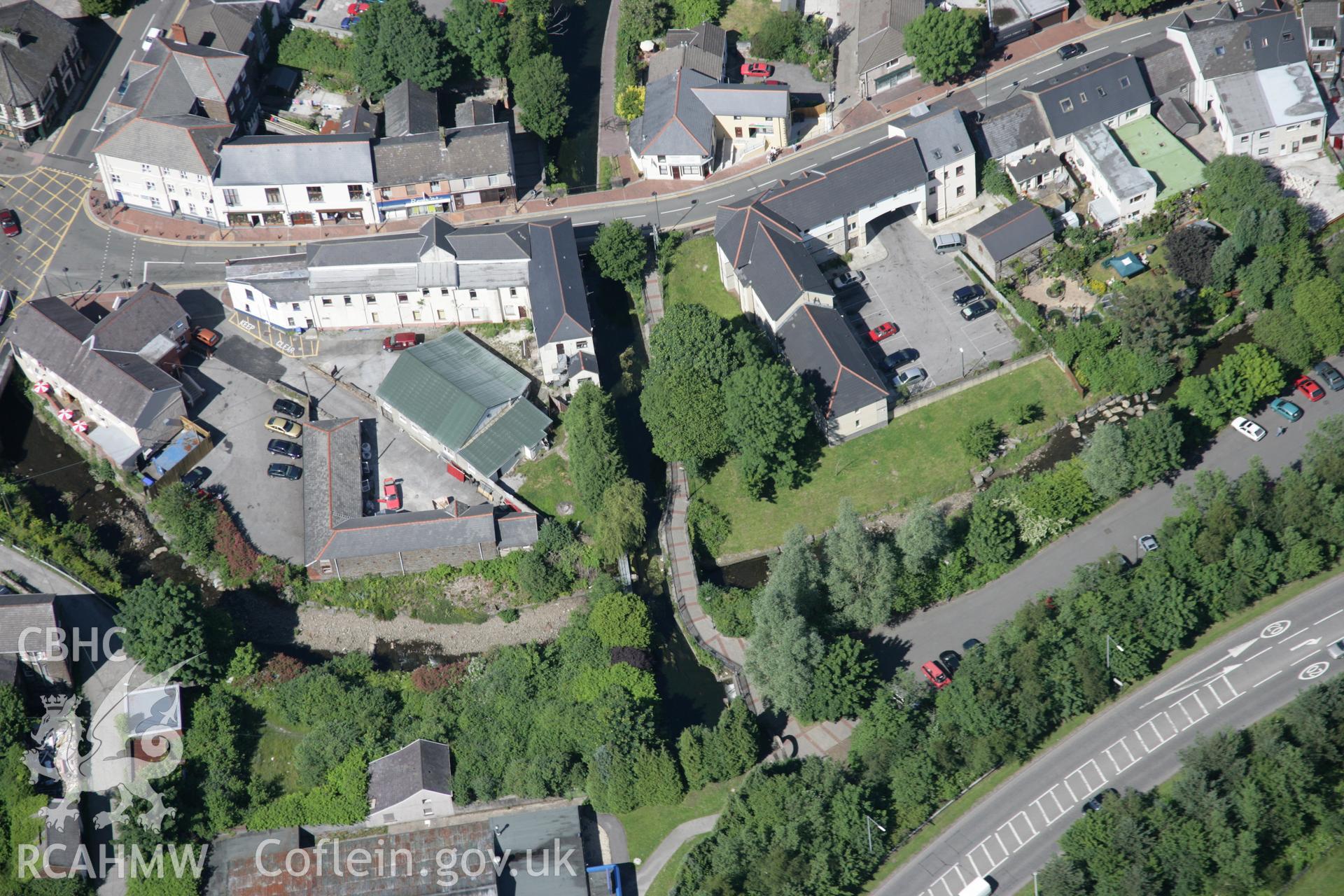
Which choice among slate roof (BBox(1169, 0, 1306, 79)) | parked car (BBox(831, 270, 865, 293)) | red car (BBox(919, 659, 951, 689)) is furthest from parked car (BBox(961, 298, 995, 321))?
red car (BBox(919, 659, 951, 689))

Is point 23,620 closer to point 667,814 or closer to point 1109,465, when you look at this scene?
point 667,814

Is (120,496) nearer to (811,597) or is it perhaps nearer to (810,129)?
(811,597)

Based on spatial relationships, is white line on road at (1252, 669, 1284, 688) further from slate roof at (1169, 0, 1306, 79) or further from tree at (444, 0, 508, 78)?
tree at (444, 0, 508, 78)

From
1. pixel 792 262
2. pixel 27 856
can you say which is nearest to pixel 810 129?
pixel 792 262

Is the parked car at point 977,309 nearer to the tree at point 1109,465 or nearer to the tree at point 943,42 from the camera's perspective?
the tree at point 1109,465

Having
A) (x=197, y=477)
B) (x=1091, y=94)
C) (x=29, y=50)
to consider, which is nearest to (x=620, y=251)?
(x=197, y=477)

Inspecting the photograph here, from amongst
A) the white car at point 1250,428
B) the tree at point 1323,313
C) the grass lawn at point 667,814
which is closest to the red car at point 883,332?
the white car at point 1250,428
